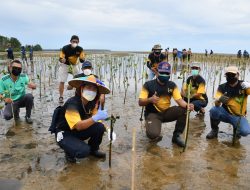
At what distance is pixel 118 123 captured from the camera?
7.25 meters

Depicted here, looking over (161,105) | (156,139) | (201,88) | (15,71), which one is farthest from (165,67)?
(15,71)

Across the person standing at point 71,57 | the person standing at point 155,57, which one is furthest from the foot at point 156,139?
the person standing at point 71,57

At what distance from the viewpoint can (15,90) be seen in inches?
275

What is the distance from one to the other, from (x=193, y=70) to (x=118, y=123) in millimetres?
2238

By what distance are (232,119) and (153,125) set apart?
1624 mm

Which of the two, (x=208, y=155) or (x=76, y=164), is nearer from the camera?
(x=76, y=164)

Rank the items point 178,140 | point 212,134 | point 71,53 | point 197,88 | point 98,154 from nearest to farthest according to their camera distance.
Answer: point 98,154, point 178,140, point 212,134, point 197,88, point 71,53

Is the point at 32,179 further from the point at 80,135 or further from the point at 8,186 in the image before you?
the point at 80,135

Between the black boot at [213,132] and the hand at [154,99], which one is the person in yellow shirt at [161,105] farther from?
the black boot at [213,132]

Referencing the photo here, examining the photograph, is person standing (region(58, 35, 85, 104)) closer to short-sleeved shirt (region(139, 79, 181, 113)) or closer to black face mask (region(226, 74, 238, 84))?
short-sleeved shirt (region(139, 79, 181, 113))

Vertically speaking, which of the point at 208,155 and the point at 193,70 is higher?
the point at 193,70

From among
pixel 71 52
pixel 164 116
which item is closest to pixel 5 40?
pixel 71 52

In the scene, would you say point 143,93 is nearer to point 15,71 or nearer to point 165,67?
point 165,67

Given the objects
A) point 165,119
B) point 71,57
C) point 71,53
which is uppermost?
point 71,53
